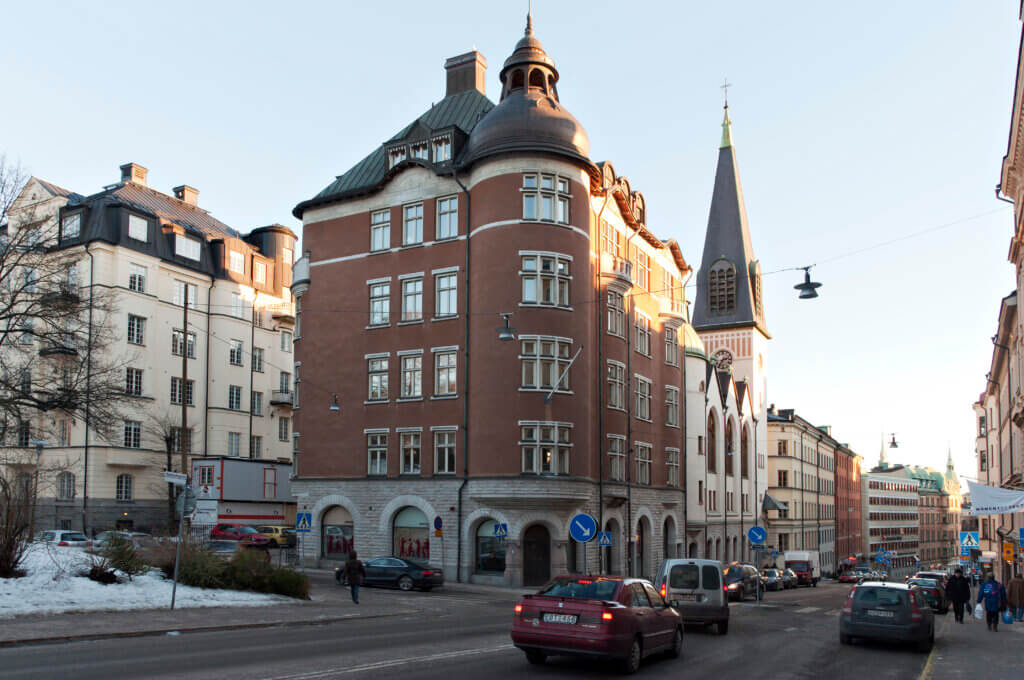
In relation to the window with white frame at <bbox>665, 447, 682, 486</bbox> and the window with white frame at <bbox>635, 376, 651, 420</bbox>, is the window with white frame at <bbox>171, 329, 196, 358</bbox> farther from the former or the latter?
the window with white frame at <bbox>665, 447, 682, 486</bbox>

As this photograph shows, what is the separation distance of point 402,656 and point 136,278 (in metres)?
48.9

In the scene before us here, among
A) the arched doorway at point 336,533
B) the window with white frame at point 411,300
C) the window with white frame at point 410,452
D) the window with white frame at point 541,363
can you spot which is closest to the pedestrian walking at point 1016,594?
the window with white frame at point 541,363

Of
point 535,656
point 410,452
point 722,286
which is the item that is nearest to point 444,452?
point 410,452

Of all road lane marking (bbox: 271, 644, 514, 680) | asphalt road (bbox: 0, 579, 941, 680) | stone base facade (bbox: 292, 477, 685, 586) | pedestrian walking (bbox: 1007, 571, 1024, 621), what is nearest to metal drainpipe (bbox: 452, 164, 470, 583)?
stone base facade (bbox: 292, 477, 685, 586)

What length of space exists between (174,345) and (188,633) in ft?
148

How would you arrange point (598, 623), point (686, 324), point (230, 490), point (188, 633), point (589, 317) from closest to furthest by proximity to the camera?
1. point (598, 623)
2. point (188, 633)
3. point (589, 317)
4. point (230, 490)
5. point (686, 324)

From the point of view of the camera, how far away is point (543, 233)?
39.2 metres

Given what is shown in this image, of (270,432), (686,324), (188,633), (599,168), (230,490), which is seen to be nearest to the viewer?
(188,633)

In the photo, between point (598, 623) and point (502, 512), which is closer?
point (598, 623)

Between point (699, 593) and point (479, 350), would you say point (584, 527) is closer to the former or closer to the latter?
point (699, 593)

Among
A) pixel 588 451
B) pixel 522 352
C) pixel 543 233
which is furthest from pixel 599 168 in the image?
pixel 588 451

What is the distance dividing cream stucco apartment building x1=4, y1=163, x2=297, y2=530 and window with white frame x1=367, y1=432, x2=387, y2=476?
8966 millimetres

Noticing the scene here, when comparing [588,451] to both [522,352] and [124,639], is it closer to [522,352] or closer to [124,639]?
[522,352]

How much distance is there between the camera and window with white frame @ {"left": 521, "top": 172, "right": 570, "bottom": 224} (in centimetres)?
3931
